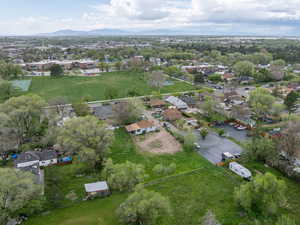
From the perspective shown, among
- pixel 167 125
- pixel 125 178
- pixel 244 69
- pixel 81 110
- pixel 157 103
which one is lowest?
pixel 167 125

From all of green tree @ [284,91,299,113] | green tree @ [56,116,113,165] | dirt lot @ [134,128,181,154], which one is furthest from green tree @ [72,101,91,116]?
green tree @ [284,91,299,113]

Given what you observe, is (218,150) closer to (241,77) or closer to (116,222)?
(116,222)

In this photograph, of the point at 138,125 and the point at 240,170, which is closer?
the point at 240,170

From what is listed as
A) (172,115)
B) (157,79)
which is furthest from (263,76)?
(172,115)

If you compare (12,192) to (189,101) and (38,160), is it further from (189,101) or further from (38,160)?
(189,101)

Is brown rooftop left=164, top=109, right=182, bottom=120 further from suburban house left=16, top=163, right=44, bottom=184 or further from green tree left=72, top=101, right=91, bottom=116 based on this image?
suburban house left=16, top=163, right=44, bottom=184

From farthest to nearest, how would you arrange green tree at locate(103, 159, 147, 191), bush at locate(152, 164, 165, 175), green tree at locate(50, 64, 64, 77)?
green tree at locate(50, 64, 64, 77) < bush at locate(152, 164, 165, 175) < green tree at locate(103, 159, 147, 191)

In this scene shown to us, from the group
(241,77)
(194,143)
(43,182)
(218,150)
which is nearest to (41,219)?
(43,182)
